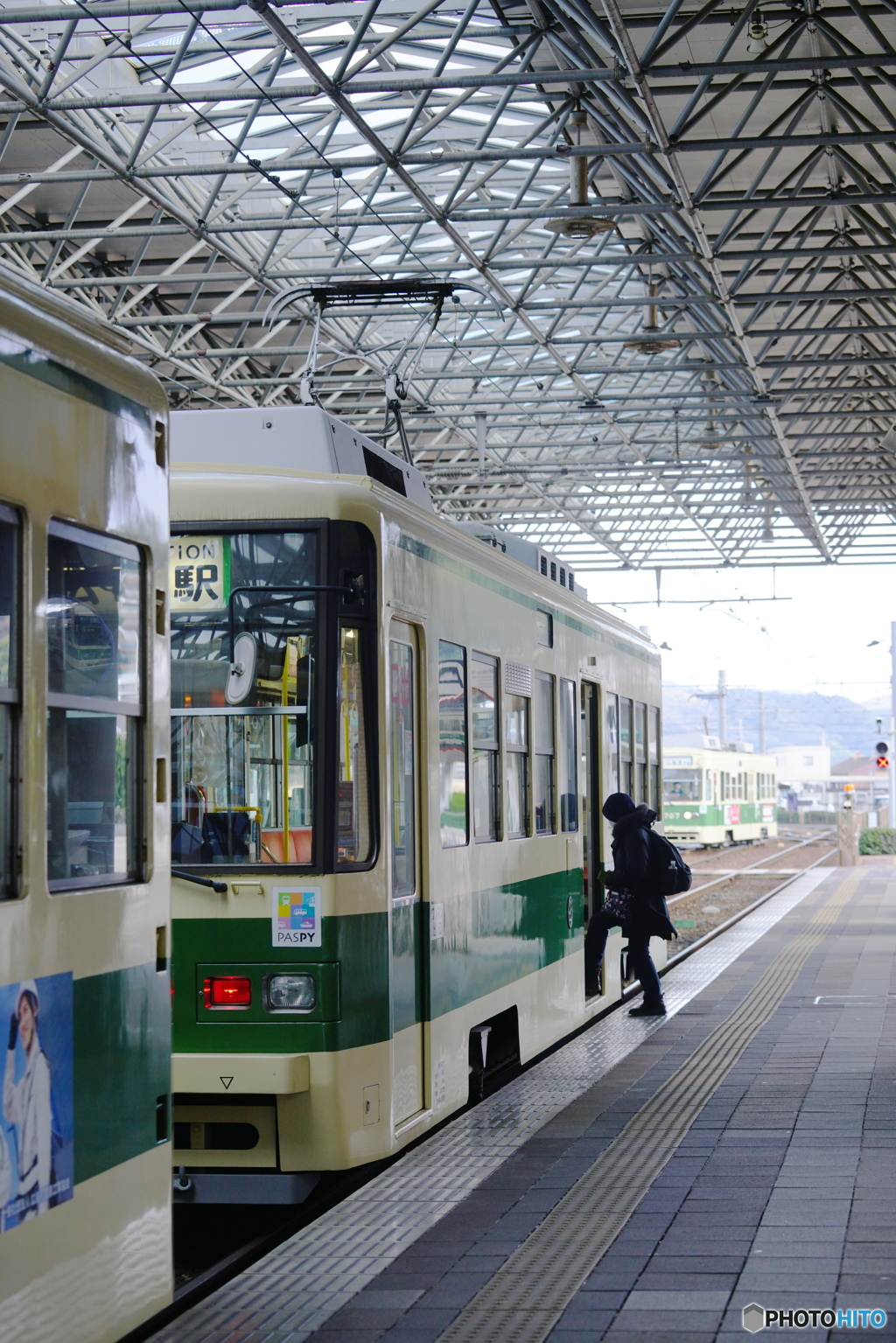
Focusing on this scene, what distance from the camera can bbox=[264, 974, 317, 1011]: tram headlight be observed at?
5801 mm

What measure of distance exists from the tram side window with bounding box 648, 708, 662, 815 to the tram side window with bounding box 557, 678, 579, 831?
3.28 m

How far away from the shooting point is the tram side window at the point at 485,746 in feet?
25.2

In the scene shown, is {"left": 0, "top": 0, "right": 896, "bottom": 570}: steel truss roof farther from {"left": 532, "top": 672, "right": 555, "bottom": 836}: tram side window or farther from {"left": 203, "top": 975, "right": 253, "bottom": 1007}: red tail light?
{"left": 203, "top": 975, "right": 253, "bottom": 1007}: red tail light

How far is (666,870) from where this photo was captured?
10.8 m

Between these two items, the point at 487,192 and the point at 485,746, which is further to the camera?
the point at 487,192

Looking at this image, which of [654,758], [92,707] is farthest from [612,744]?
[92,707]

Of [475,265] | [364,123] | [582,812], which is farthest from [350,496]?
[475,265]

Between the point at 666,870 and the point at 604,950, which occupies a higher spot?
the point at 666,870

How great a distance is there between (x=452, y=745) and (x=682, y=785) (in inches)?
1440

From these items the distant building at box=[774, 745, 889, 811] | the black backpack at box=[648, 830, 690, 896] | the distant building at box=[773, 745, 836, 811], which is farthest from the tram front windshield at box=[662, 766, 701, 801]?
the distant building at box=[773, 745, 836, 811]

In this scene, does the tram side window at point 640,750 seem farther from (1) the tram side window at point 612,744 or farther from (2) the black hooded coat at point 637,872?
(2) the black hooded coat at point 637,872

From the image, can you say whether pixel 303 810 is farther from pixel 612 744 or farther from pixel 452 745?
pixel 612 744

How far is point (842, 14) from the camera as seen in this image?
1316cm

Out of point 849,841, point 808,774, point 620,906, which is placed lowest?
point 849,841
